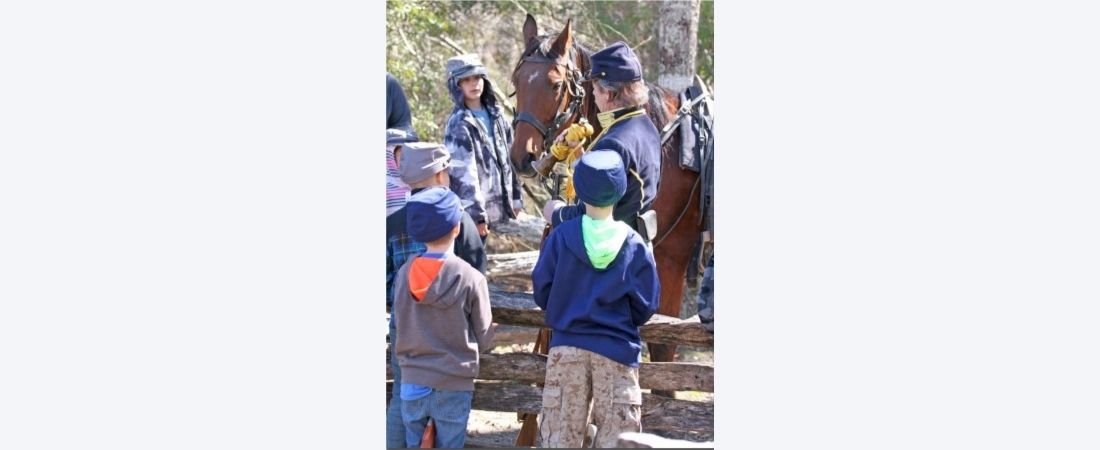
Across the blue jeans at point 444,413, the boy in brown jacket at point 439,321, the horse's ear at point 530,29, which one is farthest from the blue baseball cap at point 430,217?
the horse's ear at point 530,29

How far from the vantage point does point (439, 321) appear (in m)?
4.64

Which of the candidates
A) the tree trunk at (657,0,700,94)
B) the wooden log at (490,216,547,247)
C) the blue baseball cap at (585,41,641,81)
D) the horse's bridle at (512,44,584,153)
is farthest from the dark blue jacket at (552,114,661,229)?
the tree trunk at (657,0,700,94)

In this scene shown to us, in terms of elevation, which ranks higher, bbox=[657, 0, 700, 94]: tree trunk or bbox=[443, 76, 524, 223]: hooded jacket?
bbox=[657, 0, 700, 94]: tree trunk

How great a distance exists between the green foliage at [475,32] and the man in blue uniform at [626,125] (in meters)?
4.30

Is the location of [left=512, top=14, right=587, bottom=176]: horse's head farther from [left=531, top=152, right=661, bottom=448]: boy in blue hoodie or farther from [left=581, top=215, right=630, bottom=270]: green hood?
[left=581, top=215, right=630, bottom=270]: green hood

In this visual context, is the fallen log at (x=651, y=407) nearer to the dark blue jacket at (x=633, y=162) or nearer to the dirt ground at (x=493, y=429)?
the dirt ground at (x=493, y=429)

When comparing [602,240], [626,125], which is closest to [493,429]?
[626,125]

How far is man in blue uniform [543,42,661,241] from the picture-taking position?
5102 mm

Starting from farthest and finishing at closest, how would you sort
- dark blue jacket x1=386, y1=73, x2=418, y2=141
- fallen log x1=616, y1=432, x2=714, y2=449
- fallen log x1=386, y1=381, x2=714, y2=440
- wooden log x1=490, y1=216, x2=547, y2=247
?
1. wooden log x1=490, y1=216, x2=547, y2=247
2. dark blue jacket x1=386, y1=73, x2=418, y2=141
3. fallen log x1=386, y1=381, x2=714, y2=440
4. fallen log x1=616, y1=432, x2=714, y2=449

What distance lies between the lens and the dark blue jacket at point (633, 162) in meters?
5.03

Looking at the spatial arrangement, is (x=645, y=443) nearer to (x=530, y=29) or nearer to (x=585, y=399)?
(x=585, y=399)

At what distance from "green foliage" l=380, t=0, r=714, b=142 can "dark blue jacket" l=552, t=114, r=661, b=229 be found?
4417 millimetres

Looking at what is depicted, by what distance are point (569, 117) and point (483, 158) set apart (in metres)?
0.75
